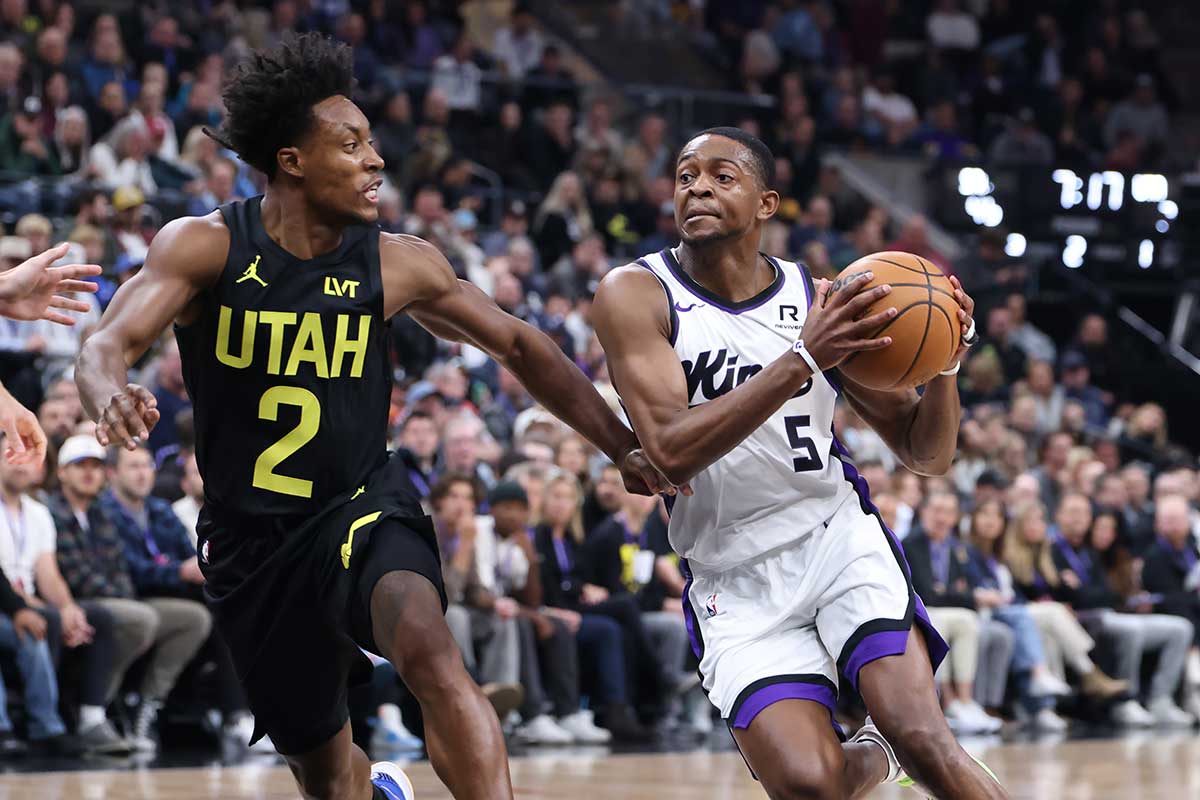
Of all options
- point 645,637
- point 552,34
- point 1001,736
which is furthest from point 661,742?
point 552,34

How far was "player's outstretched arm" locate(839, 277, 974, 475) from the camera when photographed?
16.0 feet

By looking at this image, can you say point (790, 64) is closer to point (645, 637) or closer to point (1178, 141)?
point (1178, 141)

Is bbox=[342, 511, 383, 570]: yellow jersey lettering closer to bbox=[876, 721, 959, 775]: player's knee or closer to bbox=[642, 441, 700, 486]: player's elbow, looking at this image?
bbox=[642, 441, 700, 486]: player's elbow

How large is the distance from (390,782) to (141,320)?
1739 millimetres

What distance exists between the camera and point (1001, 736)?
37.4 ft

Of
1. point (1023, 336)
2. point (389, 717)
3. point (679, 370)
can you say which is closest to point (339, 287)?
point (679, 370)

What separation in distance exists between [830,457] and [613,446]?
602mm

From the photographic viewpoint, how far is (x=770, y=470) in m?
4.86

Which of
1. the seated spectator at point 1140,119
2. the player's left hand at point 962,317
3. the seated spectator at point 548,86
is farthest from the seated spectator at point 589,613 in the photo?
the seated spectator at point 1140,119

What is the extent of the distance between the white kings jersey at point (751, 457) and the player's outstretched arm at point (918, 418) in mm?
165

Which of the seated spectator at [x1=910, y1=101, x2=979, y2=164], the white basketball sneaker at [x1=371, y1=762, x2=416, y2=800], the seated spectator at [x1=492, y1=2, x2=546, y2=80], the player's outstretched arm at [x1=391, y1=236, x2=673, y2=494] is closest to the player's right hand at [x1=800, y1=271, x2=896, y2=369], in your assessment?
the player's outstretched arm at [x1=391, y1=236, x2=673, y2=494]

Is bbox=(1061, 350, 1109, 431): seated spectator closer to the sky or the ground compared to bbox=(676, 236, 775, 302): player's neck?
closer to the ground

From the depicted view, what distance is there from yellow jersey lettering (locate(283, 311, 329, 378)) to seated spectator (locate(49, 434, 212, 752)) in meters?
4.62

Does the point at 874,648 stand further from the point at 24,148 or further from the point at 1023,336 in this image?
the point at 1023,336
